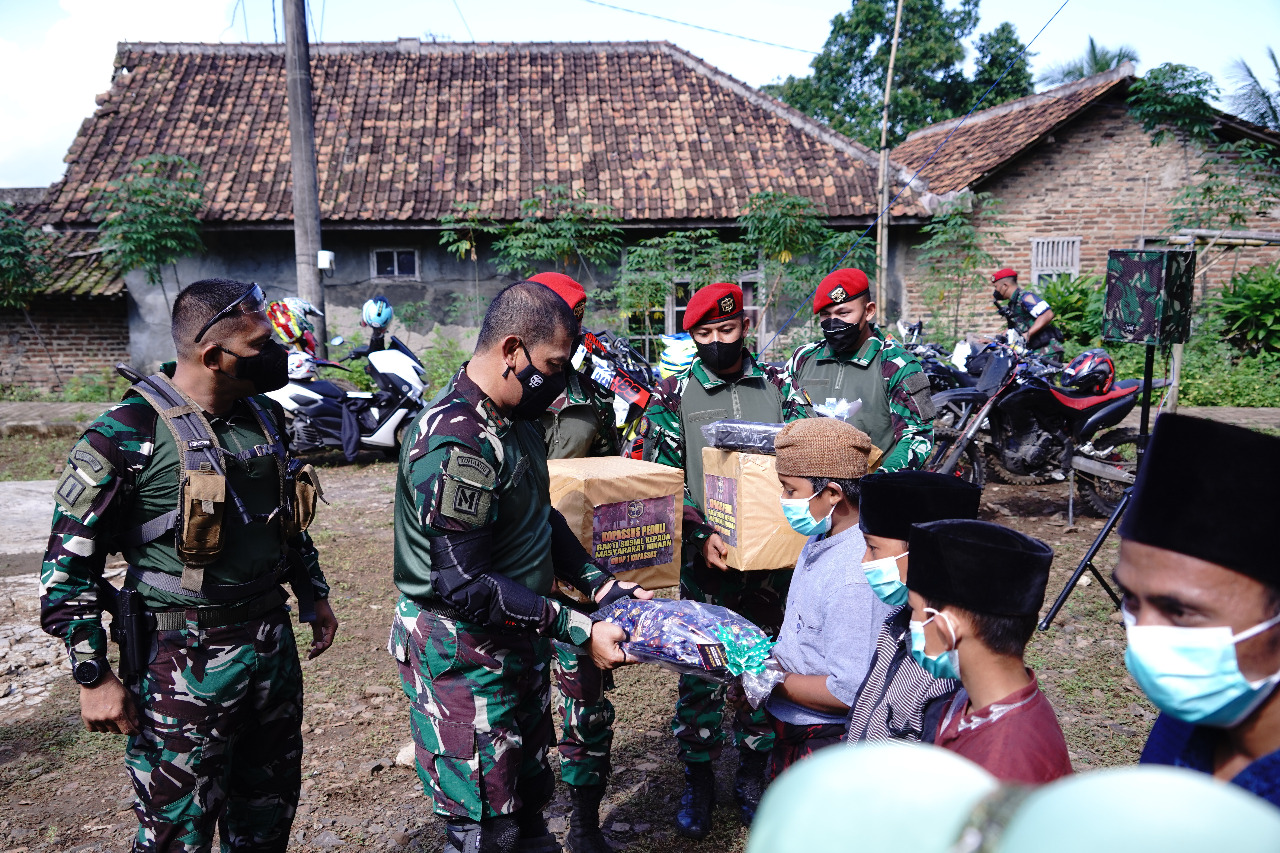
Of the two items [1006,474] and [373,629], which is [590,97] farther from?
[373,629]

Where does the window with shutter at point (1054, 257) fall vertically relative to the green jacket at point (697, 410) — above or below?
above

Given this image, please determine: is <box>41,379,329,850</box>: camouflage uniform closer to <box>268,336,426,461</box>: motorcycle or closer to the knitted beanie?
the knitted beanie

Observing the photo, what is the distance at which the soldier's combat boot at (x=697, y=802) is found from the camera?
3287mm

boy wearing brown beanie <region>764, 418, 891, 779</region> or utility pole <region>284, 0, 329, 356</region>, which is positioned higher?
utility pole <region>284, 0, 329, 356</region>

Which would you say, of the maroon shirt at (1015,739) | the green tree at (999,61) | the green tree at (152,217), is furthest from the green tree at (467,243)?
the green tree at (999,61)

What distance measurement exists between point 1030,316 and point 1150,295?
432 cm

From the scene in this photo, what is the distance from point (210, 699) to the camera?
245 cm

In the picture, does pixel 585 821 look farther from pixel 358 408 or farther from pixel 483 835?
pixel 358 408

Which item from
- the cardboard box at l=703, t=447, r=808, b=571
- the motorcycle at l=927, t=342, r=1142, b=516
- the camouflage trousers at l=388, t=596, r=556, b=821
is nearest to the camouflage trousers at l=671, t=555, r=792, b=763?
the cardboard box at l=703, t=447, r=808, b=571

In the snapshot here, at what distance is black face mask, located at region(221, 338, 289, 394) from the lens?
261cm

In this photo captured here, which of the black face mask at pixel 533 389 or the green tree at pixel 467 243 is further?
the green tree at pixel 467 243

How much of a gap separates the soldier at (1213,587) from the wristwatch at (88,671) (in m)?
2.48

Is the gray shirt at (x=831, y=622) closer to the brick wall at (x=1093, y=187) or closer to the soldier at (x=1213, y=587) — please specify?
the soldier at (x=1213, y=587)

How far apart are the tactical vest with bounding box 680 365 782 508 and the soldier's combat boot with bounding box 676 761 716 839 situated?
106 cm
